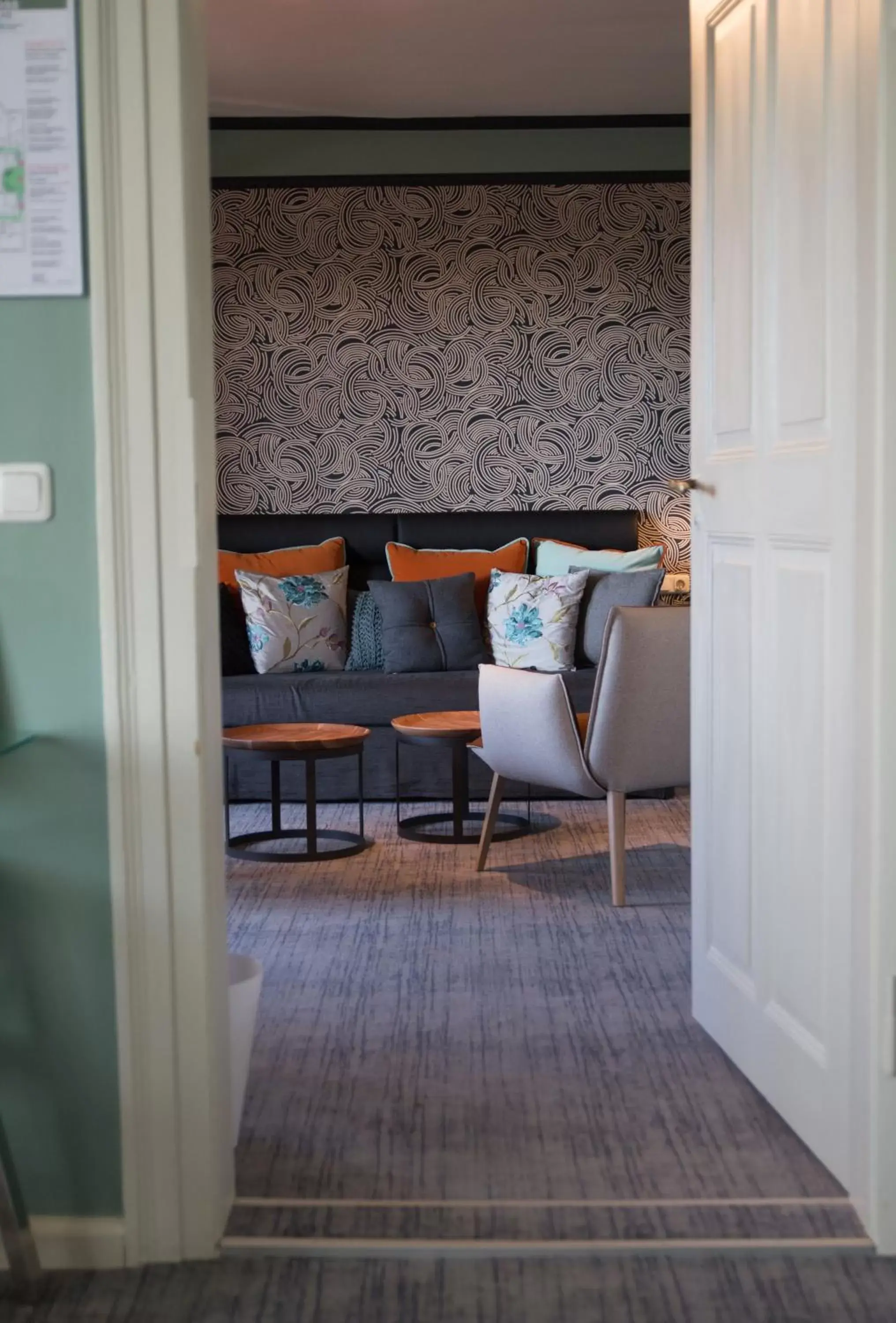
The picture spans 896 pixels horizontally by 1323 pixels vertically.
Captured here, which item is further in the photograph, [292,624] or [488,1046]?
[292,624]

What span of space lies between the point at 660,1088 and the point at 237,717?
3149 millimetres

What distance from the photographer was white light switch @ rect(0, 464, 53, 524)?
1.93 meters

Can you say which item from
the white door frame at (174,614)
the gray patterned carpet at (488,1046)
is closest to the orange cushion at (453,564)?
the gray patterned carpet at (488,1046)

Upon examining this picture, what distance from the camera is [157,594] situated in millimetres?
1928

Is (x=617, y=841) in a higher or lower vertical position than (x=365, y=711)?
lower

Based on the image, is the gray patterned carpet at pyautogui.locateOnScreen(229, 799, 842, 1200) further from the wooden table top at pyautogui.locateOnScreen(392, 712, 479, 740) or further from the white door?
the wooden table top at pyautogui.locateOnScreen(392, 712, 479, 740)

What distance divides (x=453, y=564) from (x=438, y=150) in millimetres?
1879

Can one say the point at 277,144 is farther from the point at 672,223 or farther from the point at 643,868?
the point at 643,868

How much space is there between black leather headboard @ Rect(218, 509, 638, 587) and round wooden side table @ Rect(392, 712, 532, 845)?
1.33 meters

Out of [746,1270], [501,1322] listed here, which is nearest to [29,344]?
[501,1322]

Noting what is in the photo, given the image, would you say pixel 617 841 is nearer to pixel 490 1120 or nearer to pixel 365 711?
pixel 490 1120

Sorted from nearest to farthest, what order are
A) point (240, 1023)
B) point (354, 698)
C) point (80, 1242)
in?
point (80, 1242)
point (240, 1023)
point (354, 698)

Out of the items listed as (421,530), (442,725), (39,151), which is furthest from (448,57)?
(39,151)

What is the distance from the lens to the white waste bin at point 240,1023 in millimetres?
2262
